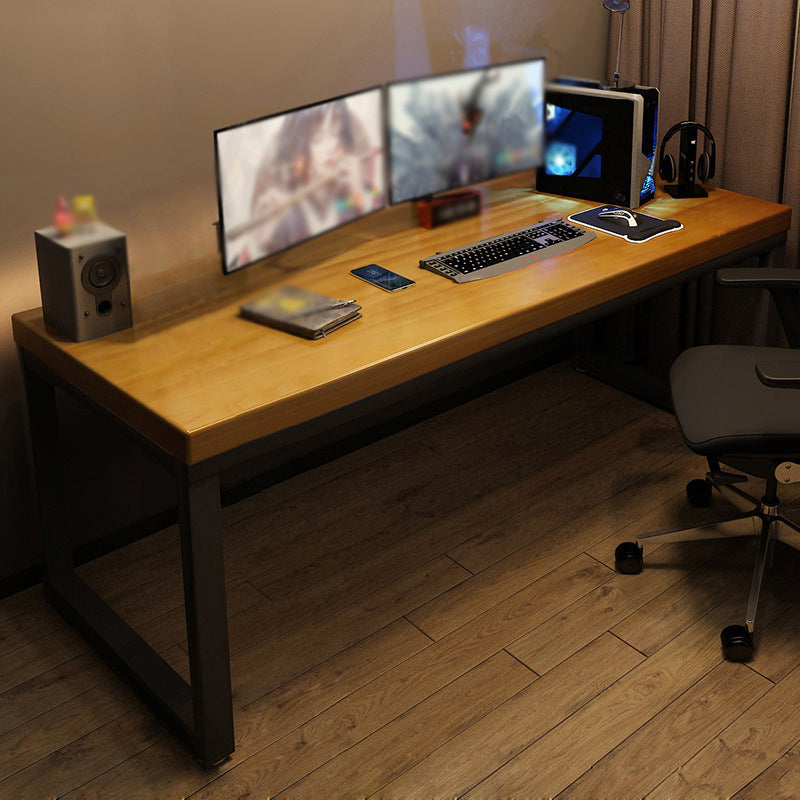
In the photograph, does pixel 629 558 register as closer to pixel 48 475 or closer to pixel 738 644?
pixel 738 644

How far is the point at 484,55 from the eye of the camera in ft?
9.86

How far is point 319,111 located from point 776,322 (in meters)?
1.58

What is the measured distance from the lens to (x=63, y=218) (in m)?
2.17

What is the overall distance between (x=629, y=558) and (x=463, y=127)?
117 cm

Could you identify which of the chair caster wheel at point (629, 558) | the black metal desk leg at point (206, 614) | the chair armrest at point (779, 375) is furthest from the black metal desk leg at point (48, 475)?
the chair armrest at point (779, 375)

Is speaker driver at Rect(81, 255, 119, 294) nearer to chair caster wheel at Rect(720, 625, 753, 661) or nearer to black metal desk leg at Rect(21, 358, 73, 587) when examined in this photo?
black metal desk leg at Rect(21, 358, 73, 587)

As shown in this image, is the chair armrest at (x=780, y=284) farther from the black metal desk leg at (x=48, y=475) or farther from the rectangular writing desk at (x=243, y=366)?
the black metal desk leg at (x=48, y=475)

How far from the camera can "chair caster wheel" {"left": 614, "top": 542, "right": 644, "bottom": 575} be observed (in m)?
2.57

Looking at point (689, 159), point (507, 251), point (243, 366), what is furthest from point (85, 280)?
point (689, 159)

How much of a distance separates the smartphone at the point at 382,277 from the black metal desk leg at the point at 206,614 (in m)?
0.70

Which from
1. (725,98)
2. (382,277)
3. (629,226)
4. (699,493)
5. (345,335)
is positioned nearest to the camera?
(345,335)

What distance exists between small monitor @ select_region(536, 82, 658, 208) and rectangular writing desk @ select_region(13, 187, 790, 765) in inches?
9.3

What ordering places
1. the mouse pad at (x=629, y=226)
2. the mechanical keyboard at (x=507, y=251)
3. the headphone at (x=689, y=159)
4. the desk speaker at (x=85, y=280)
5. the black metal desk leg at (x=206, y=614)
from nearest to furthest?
the black metal desk leg at (x=206, y=614), the desk speaker at (x=85, y=280), the mechanical keyboard at (x=507, y=251), the mouse pad at (x=629, y=226), the headphone at (x=689, y=159)

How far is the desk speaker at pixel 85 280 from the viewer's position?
2041mm
